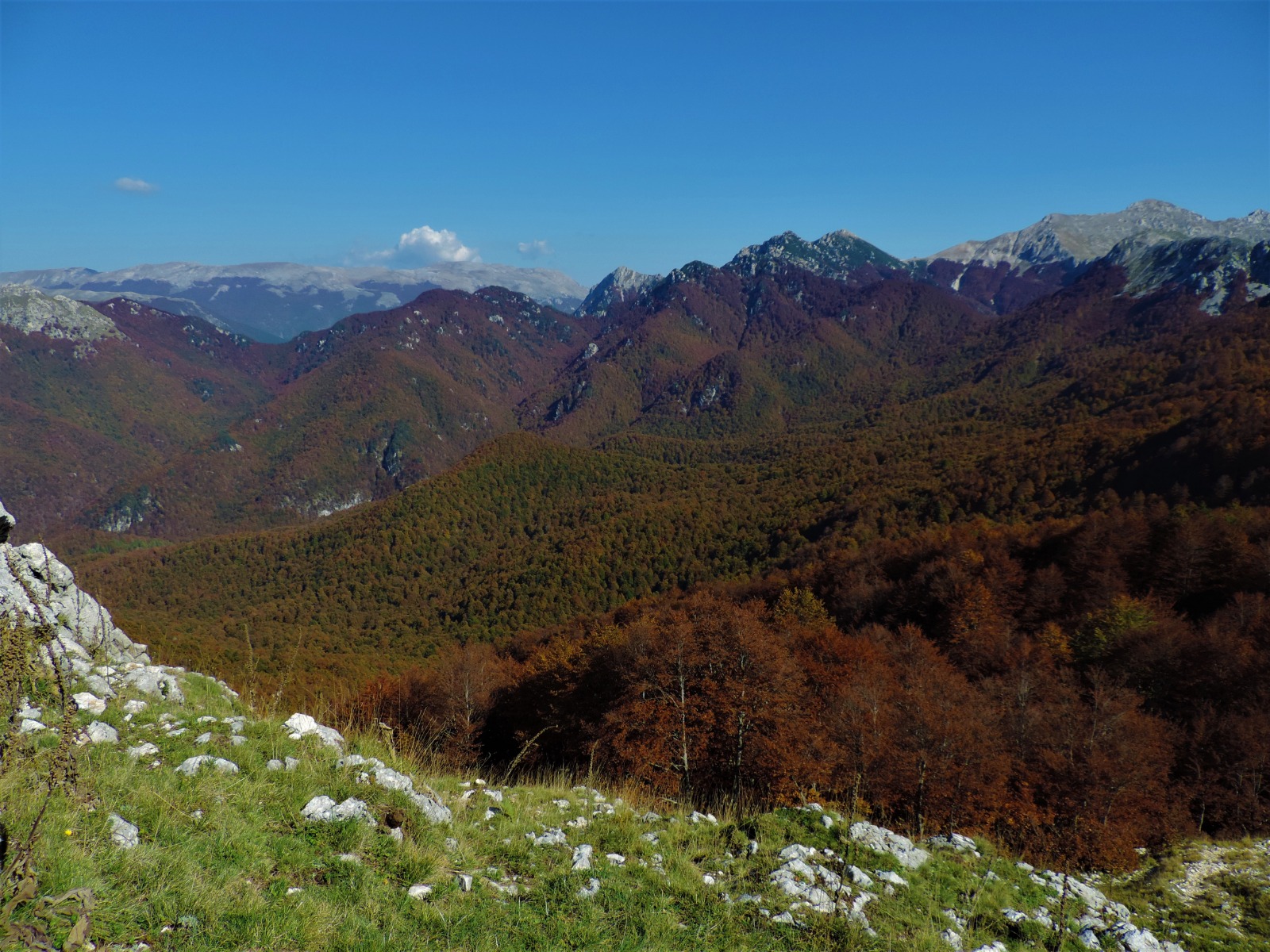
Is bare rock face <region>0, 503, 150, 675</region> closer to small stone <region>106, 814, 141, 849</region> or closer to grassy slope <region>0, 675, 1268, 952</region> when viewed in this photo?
grassy slope <region>0, 675, 1268, 952</region>

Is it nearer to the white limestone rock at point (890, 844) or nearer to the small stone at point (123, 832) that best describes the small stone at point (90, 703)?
the small stone at point (123, 832)

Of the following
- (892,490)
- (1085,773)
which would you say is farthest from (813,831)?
(892,490)

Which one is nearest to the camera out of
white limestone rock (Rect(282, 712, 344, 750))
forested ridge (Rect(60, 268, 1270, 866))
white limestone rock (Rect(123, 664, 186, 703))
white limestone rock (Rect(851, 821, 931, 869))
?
white limestone rock (Rect(282, 712, 344, 750))

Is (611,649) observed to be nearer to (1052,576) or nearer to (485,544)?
(1052,576)

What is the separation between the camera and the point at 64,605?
53.9 feet

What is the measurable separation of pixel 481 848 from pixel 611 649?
1186 inches

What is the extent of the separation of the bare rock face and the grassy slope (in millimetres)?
3746

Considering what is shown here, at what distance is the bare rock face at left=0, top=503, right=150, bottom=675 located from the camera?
35.6ft

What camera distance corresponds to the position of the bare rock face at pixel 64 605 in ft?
35.6

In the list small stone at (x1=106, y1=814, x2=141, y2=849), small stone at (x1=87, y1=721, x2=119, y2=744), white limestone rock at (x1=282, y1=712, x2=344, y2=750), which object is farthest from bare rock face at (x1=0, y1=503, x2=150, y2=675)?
small stone at (x1=106, y1=814, x2=141, y2=849)

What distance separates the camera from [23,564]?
12.7m

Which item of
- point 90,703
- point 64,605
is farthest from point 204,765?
point 64,605

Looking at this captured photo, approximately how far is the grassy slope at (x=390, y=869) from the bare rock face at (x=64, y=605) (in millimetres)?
3746

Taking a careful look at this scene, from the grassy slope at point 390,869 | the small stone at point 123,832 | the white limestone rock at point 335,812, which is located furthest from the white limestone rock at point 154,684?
the small stone at point 123,832
